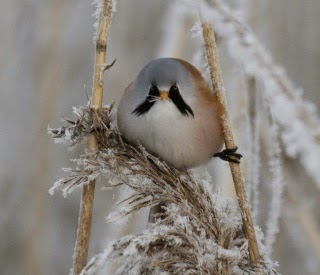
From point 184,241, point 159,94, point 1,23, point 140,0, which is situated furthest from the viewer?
point 140,0

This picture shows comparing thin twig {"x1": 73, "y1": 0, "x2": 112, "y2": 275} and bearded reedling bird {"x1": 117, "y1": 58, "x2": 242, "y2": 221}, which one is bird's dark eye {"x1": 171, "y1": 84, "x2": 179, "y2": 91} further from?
thin twig {"x1": 73, "y1": 0, "x2": 112, "y2": 275}

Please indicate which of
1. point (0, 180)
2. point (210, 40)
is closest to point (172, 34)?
point (210, 40)

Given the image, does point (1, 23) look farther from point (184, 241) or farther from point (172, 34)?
point (184, 241)

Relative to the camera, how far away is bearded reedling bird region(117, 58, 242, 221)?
1451mm

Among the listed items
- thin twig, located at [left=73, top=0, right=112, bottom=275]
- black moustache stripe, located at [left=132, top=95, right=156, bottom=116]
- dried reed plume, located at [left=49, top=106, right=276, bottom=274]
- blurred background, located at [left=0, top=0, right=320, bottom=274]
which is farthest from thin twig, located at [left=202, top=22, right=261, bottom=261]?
blurred background, located at [left=0, top=0, right=320, bottom=274]

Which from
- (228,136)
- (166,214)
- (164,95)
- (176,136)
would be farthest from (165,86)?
(166,214)

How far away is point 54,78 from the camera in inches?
93.1

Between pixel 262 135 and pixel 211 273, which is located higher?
pixel 262 135

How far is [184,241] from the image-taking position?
3.18 feet

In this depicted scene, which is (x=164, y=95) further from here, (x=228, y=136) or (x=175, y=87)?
(x=228, y=136)

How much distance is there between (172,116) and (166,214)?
1.51 feet

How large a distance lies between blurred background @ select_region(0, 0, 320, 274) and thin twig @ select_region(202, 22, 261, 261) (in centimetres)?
85

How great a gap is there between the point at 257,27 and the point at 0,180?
53.6 inches

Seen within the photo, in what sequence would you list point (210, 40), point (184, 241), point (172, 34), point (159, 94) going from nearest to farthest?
point (184, 241)
point (210, 40)
point (159, 94)
point (172, 34)
